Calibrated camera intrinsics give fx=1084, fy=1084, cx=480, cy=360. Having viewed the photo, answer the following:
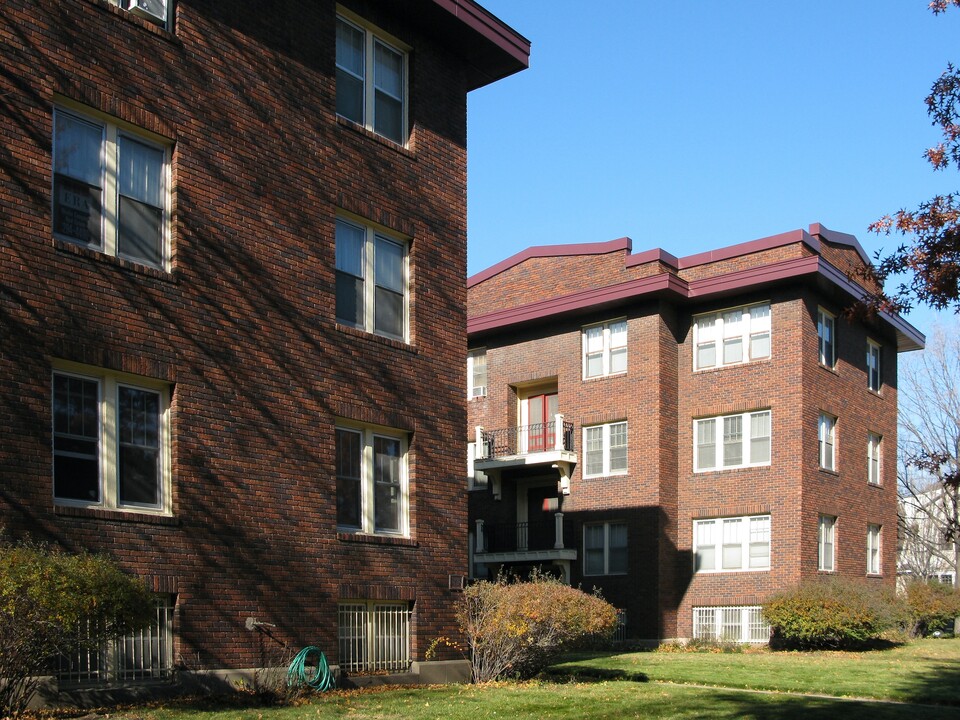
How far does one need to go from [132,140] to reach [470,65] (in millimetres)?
8003

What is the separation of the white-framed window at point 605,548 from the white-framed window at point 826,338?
7.87 metres

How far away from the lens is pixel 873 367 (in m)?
36.4

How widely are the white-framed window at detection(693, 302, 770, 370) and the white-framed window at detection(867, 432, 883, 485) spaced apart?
6243 millimetres

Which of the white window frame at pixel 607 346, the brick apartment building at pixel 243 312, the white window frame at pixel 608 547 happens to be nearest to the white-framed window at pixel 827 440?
the white window frame at pixel 607 346

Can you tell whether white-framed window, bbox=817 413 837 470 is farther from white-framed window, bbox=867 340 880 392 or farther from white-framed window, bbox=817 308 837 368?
white-framed window, bbox=867 340 880 392

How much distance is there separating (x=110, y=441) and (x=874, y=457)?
28881 mm

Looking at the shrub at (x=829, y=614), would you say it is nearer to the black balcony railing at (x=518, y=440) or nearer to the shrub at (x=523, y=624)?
the black balcony railing at (x=518, y=440)

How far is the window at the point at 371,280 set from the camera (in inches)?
684

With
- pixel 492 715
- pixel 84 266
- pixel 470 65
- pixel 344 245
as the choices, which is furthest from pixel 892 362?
pixel 84 266

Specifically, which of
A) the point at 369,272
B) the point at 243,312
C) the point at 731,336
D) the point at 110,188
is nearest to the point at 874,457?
the point at 731,336

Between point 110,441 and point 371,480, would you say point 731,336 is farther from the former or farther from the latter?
point 110,441

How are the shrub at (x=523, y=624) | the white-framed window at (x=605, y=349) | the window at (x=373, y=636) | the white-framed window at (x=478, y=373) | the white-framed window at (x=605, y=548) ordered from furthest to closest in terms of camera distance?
the white-framed window at (x=478, y=373) < the white-framed window at (x=605, y=349) < the white-framed window at (x=605, y=548) < the shrub at (x=523, y=624) < the window at (x=373, y=636)

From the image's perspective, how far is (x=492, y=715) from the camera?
512 inches

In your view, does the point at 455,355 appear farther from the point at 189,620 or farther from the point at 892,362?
the point at 892,362
